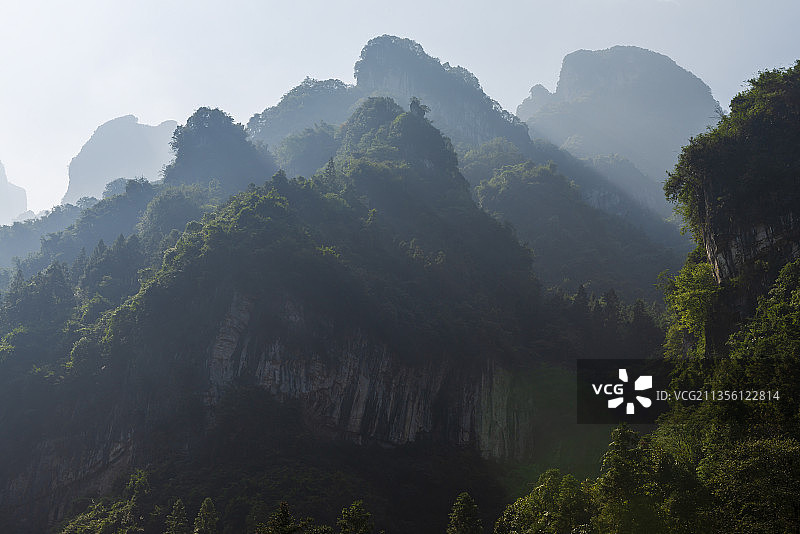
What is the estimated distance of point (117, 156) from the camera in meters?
167

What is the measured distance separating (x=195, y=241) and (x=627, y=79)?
130m

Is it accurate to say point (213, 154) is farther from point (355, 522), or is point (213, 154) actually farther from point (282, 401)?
point (355, 522)

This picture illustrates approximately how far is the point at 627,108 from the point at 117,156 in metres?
135

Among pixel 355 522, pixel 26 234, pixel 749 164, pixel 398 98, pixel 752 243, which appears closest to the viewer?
pixel 355 522

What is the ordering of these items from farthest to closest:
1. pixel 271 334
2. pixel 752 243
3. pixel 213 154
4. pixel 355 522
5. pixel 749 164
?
pixel 213 154, pixel 271 334, pixel 749 164, pixel 752 243, pixel 355 522

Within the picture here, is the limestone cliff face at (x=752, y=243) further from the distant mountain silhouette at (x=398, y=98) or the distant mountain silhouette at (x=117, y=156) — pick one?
the distant mountain silhouette at (x=117, y=156)

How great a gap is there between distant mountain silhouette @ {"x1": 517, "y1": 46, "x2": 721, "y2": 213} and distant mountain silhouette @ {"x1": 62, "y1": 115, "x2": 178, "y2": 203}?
106498 millimetres

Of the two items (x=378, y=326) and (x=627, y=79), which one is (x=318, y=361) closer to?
(x=378, y=326)

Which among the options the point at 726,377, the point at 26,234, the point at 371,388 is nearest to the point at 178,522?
the point at 371,388

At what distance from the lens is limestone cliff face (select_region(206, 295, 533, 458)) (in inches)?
1499

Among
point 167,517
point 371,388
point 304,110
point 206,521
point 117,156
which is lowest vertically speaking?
point 167,517

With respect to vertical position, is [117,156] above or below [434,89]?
above

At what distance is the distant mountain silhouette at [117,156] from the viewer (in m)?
163

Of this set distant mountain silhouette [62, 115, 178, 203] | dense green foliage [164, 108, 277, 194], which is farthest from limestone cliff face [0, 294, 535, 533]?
distant mountain silhouette [62, 115, 178, 203]
